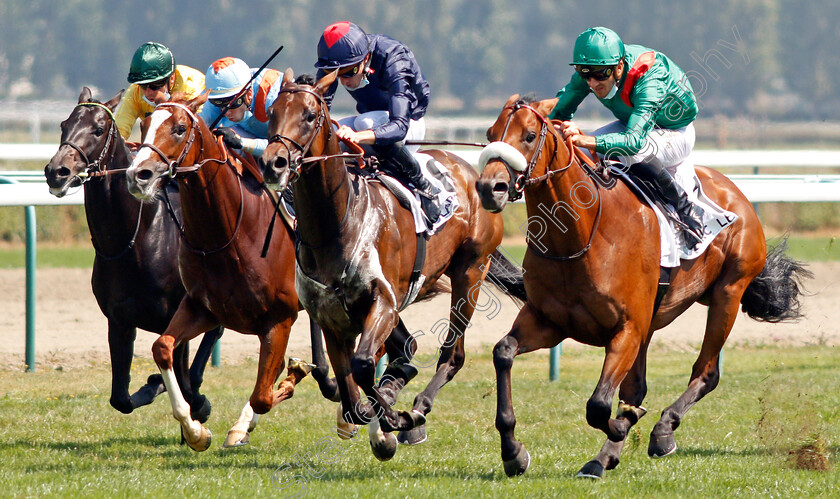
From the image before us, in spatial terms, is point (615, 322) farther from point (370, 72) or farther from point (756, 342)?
point (756, 342)

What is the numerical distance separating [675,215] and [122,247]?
9.22 ft

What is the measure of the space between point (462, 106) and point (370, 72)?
45353mm

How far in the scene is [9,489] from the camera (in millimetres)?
4852

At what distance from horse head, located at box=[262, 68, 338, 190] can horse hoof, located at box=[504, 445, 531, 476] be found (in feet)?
5.09

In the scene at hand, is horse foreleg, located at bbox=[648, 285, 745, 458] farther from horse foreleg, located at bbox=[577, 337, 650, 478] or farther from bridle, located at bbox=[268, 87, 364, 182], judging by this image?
bridle, located at bbox=[268, 87, 364, 182]

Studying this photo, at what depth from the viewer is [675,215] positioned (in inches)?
224

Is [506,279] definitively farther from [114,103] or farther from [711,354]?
[114,103]

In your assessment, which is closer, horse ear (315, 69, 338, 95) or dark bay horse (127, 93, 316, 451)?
horse ear (315, 69, 338, 95)

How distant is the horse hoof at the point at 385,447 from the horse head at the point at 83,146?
1.95 m

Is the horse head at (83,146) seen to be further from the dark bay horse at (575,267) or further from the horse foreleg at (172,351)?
the dark bay horse at (575,267)

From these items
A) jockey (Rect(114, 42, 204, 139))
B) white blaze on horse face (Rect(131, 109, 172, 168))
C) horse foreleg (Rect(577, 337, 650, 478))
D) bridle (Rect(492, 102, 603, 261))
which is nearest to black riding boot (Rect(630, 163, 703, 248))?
bridle (Rect(492, 102, 603, 261))

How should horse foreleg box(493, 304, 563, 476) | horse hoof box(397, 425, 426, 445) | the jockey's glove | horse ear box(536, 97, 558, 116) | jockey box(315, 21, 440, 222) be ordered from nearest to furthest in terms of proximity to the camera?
horse ear box(536, 97, 558, 116) < horse foreleg box(493, 304, 563, 476) < jockey box(315, 21, 440, 222) < the jockey's glove < horse hoof box(397, 425, 426, 445)

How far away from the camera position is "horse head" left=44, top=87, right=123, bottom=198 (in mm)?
5672

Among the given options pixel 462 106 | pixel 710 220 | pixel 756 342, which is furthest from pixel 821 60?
pixel 710 220
